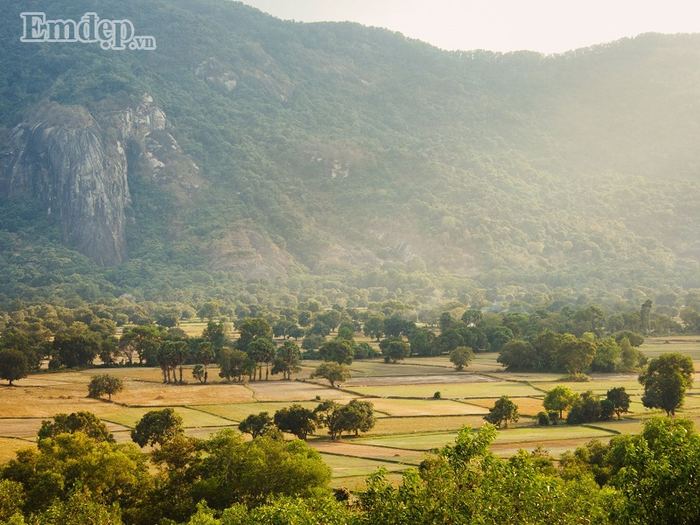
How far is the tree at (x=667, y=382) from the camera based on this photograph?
284 feet

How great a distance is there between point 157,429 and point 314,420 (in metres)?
15.8

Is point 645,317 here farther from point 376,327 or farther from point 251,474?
point 251,474

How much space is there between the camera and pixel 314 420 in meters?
79.8

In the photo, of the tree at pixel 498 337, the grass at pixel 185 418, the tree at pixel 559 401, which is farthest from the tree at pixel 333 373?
the tree at pixel 498 337

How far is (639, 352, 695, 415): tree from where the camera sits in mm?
86562

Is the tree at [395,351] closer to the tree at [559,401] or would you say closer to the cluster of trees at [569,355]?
the cluster of trees at [569,355]

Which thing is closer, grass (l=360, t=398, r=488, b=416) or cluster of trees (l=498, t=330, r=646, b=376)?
grass (l=360, t=398, r=488, b=416)

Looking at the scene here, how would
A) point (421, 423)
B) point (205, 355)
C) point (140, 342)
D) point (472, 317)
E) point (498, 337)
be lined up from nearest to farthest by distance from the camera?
point (421, 423) < point (205, 355) < point (140, 342) < point (498, 337) < point (472, 317)

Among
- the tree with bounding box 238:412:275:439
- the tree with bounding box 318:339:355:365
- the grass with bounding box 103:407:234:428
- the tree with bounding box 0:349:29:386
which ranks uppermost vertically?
the tree with bounding box 0:349:29:386

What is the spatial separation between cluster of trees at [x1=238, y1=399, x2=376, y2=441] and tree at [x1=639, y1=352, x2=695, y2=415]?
3043 centimetres

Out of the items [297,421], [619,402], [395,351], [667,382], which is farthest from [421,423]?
[395,351]

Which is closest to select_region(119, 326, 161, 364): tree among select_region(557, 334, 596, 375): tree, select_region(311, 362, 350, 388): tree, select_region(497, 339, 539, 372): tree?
select_region(311, 362, 350, 388): tree

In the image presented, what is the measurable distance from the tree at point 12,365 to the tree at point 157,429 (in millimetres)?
46332

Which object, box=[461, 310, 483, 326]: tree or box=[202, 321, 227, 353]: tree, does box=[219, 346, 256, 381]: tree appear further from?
box=[461, 310, 483, 326]: tree
